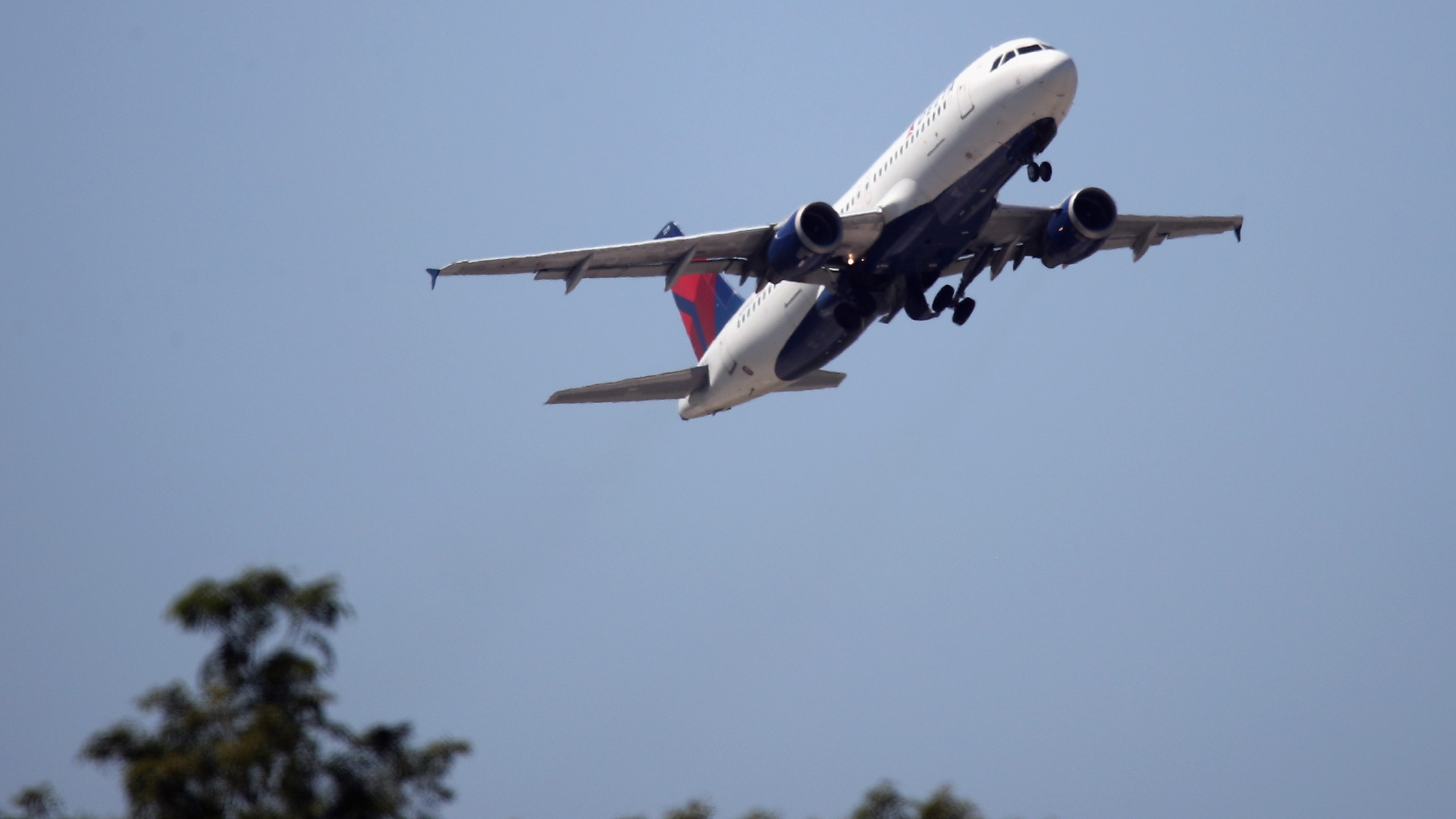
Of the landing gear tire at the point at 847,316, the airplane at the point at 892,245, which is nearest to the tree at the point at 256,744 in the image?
the airplane at the point at 892,245

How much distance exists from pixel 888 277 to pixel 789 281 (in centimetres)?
231

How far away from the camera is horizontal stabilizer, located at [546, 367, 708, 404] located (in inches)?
1537

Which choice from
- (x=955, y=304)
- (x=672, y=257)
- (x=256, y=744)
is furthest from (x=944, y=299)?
(x=256, y=744)

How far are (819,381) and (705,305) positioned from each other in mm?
4985

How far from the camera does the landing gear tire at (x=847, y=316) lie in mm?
37094

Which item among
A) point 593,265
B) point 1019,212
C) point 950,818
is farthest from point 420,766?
point 1019,212

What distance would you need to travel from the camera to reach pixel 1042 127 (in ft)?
108

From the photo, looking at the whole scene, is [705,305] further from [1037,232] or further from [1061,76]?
[1061,76]

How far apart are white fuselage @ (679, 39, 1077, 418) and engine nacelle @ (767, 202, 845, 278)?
4.54ft

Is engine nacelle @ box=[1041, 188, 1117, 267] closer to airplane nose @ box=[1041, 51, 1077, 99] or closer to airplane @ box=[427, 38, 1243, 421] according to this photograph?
airplane @ box=[427, 38, 1243, 421]

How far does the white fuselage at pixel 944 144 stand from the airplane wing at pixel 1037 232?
302cm

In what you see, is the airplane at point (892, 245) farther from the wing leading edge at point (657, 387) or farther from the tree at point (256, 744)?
the tree at point (256, 744)

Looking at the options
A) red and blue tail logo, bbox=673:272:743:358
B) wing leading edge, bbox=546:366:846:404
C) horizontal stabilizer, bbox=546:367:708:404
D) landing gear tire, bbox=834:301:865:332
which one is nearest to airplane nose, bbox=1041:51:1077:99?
landing gear tire, bbox=834:301:865:332

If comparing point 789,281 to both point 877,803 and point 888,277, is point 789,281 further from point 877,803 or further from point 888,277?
point 877,803
